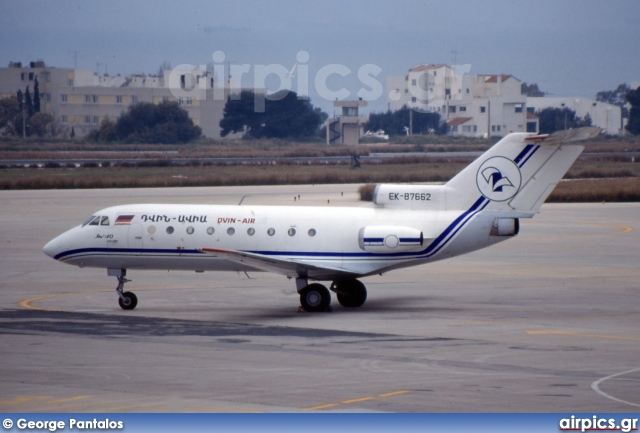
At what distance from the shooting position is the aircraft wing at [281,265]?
86.1 feet

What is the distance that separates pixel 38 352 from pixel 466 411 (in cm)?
1001

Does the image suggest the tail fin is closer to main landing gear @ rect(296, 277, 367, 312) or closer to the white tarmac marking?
main landing gear @ rect(296, 277, 367, 312)

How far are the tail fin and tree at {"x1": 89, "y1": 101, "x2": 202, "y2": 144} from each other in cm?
15141

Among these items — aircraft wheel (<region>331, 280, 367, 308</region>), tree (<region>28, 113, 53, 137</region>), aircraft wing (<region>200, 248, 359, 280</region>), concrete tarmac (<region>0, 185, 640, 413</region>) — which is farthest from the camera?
tree (<region>28, 113, 53, 137</region>)

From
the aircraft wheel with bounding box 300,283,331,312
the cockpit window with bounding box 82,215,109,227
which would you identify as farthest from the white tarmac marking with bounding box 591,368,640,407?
the cockpit window with bounding box 82,215,109,227

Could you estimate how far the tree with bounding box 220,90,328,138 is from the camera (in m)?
197

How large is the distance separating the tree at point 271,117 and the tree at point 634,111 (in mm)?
59425

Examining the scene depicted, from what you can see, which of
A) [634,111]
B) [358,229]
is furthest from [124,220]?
[634,111]

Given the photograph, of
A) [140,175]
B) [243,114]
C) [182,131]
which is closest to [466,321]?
[140,175]

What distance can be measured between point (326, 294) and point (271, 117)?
17153cm

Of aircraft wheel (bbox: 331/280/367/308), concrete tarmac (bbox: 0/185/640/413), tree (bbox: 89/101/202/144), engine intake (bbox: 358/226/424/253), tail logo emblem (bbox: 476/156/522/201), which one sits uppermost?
tree (bbox: 89/101/202/144)

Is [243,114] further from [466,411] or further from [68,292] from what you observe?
[466,411]

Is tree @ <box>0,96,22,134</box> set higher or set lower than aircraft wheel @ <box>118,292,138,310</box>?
higher

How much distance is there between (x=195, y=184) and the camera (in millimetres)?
85875
